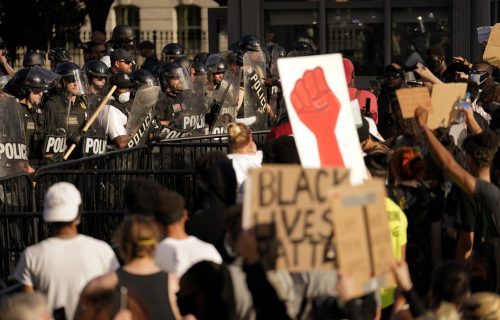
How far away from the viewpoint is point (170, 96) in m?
15.9

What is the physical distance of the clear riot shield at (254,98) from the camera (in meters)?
16.3

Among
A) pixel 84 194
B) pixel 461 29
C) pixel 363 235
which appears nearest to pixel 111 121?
pixel 84 194

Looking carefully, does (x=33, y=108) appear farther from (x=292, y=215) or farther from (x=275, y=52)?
(x=292, y=215)

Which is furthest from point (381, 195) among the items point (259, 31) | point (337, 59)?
point (259, 31)

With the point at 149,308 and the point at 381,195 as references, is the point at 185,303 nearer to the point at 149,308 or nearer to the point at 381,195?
the point at 149,308

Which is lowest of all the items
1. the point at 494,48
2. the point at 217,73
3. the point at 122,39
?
the point at 217,73

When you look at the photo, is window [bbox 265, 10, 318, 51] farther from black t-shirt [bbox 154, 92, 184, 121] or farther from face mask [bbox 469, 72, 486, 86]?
face mask [bbox 469, 72, 486, 86]

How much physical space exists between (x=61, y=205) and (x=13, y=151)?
5.32 meters

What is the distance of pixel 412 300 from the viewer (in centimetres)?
677

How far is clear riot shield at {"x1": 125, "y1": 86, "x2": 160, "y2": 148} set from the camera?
14648mm

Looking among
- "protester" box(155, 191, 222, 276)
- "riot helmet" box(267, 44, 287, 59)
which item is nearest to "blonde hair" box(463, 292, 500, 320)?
"protester" box(155, 191, 222, 276)

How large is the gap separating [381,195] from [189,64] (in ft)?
37.4

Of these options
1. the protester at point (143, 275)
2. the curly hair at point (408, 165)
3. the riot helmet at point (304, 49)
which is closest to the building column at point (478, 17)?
the riot helmet at point (304, 49)

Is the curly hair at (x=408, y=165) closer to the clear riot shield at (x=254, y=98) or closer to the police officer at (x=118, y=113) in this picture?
the police officer at (x=118, y=113)
